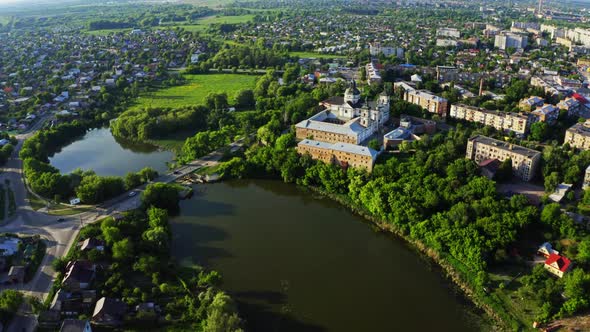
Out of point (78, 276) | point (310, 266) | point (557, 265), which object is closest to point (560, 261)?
point (557, 265)

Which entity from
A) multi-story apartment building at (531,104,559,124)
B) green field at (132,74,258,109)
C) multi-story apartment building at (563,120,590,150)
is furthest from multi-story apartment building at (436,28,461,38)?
multi-story apartment building at (563,120,590,150)

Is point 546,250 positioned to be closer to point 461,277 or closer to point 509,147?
point 461,277

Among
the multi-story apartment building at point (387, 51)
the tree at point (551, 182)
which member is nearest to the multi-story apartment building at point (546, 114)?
the tree at point (551, 182)

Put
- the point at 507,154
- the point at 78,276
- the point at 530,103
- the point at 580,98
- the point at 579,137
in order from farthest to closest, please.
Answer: the point at 580,98 < the point at 530,103 < the point at 579,137 < the point at 507,154 < the point at 78,276

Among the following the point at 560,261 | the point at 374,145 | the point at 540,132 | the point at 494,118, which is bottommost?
the point at 560,261

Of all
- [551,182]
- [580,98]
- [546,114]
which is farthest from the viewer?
[580,98]

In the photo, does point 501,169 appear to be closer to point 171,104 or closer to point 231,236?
point 231,236

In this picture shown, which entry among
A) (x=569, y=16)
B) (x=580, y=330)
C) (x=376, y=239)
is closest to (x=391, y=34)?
(x=569, y=16)

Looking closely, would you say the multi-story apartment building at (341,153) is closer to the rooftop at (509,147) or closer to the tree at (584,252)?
the rooftop at (509,147)
